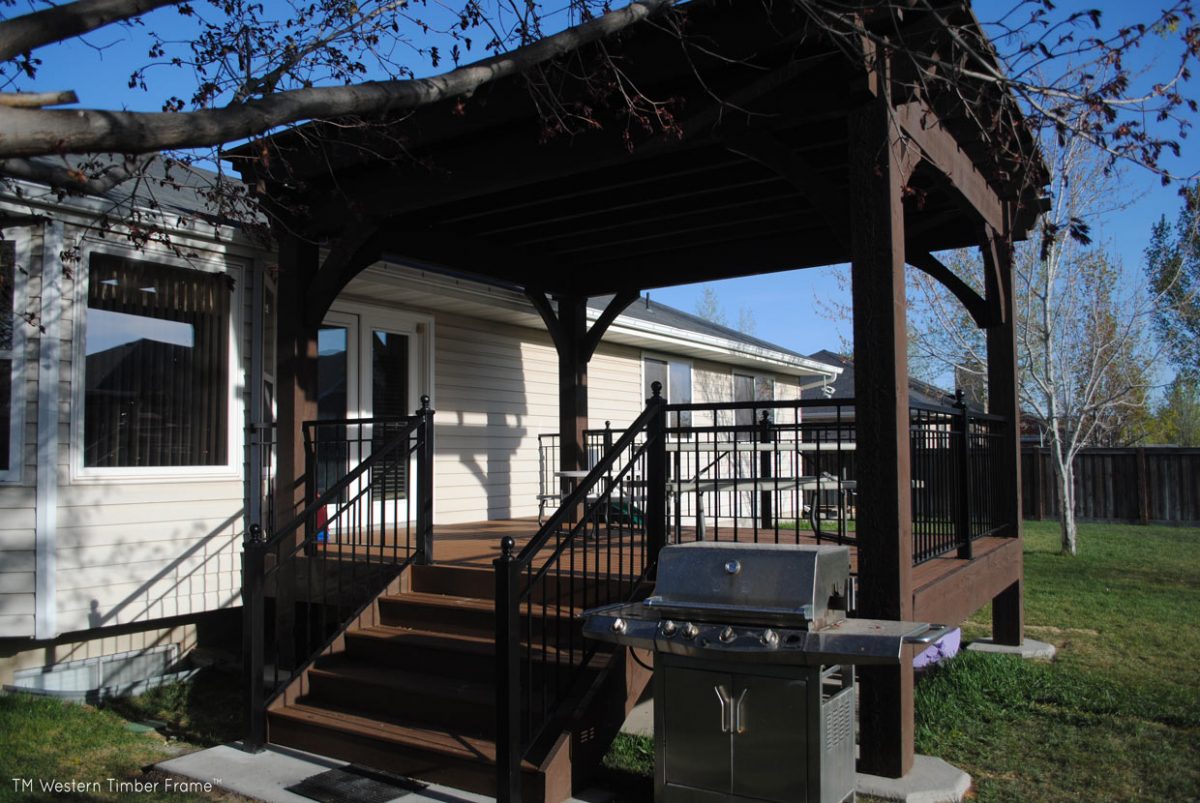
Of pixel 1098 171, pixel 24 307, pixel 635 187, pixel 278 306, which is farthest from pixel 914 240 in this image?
pixel 1098 171

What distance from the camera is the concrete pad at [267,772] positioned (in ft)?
14.4

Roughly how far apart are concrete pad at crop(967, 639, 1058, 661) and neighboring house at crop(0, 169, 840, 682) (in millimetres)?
5528

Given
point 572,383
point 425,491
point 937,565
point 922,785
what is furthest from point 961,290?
point 425,491

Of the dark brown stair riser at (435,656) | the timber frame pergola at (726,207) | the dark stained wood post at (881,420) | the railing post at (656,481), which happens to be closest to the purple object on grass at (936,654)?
the timber frame pergola at (726,207)

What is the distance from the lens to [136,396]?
6.59m

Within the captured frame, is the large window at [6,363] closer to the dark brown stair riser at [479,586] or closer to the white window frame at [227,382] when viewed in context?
the white window frame at [227,382]

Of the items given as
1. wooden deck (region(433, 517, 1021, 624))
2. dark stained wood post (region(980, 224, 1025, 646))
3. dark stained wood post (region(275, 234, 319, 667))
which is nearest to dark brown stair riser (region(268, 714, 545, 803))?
wooden deck (region(433, 517, 1021, 624))

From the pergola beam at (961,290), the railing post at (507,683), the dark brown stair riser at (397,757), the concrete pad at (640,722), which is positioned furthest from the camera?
the pergola beam at (961,290)

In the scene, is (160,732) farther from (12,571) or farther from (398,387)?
(398,387)

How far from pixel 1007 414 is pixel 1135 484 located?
12429mm

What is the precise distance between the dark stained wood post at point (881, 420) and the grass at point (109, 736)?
125 inches

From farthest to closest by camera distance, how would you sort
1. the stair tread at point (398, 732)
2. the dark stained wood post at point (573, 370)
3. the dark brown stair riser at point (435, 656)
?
the dark stained wood post at point (573, 370)
the dark brown stair riser at point (435, 656)
the stair tread at point (398, 732)

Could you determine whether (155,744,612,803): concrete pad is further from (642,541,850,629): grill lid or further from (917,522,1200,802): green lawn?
(917,522,1200,802): green lawn

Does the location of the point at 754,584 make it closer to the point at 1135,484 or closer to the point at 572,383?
the point at 572,383
